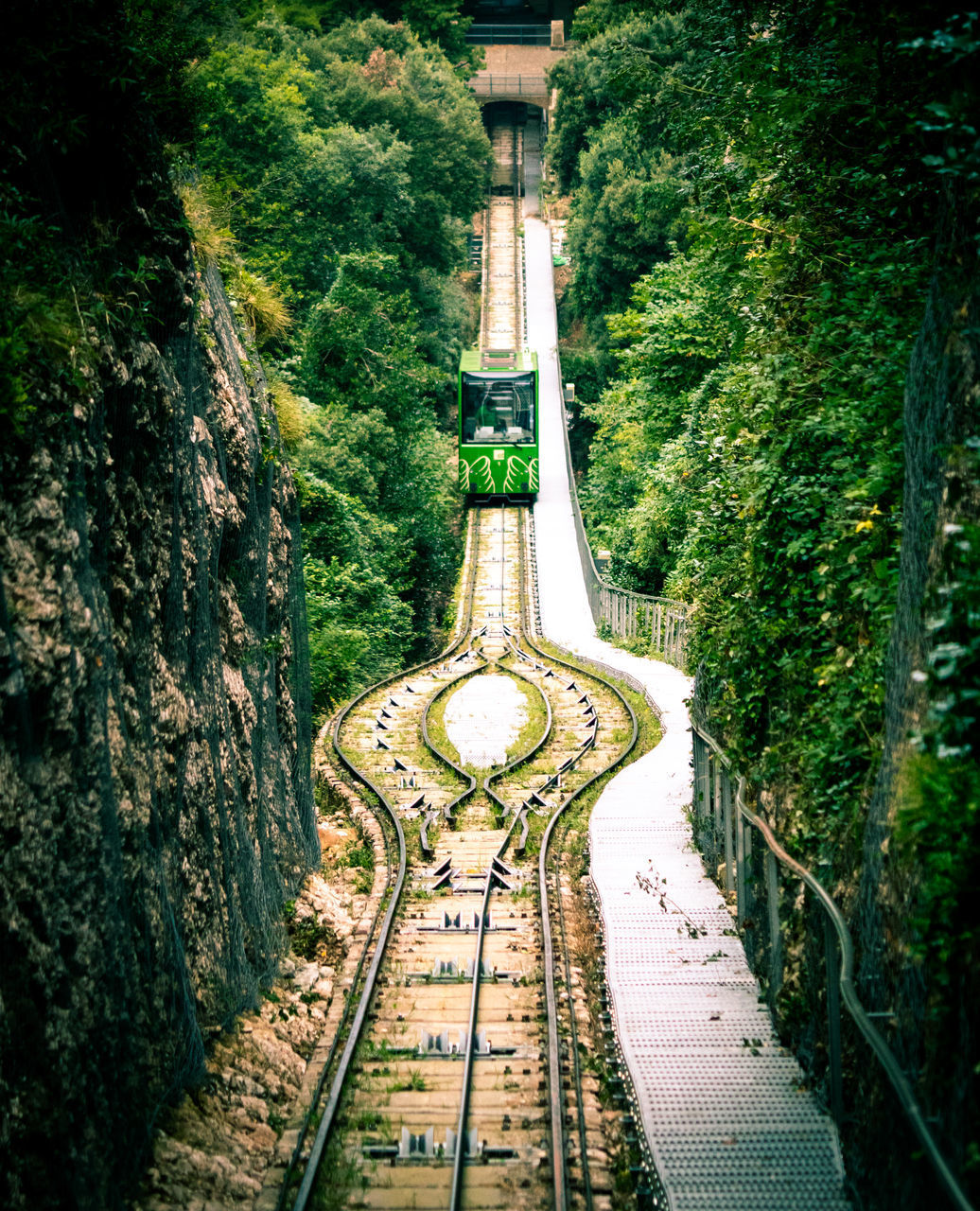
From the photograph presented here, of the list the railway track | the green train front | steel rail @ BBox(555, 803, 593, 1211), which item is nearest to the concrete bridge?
→ the green train front

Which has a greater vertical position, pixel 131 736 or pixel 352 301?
pixel 352 301

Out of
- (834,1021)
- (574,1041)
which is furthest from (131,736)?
(834,1021)

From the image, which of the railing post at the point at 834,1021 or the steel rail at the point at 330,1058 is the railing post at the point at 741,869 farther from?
the steel rail at the point at 330,1058

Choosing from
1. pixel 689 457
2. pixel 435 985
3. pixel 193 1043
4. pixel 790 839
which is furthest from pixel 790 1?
pixel 193 1043

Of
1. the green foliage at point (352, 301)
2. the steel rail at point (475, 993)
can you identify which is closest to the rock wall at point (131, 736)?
the steel rail at point (475, 993)

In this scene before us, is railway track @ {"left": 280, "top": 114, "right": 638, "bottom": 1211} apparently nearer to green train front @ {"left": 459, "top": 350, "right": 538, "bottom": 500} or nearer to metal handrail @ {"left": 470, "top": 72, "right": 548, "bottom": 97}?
green train front @ {"left": 459, "top": 350, "right": 538, "bottom": 500}

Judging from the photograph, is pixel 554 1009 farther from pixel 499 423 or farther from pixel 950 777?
pixel 499 423

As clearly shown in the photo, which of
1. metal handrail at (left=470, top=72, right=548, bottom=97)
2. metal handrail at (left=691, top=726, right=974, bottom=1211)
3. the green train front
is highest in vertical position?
metal handrail at (left=470, top=72, right=548, bottom=97)
